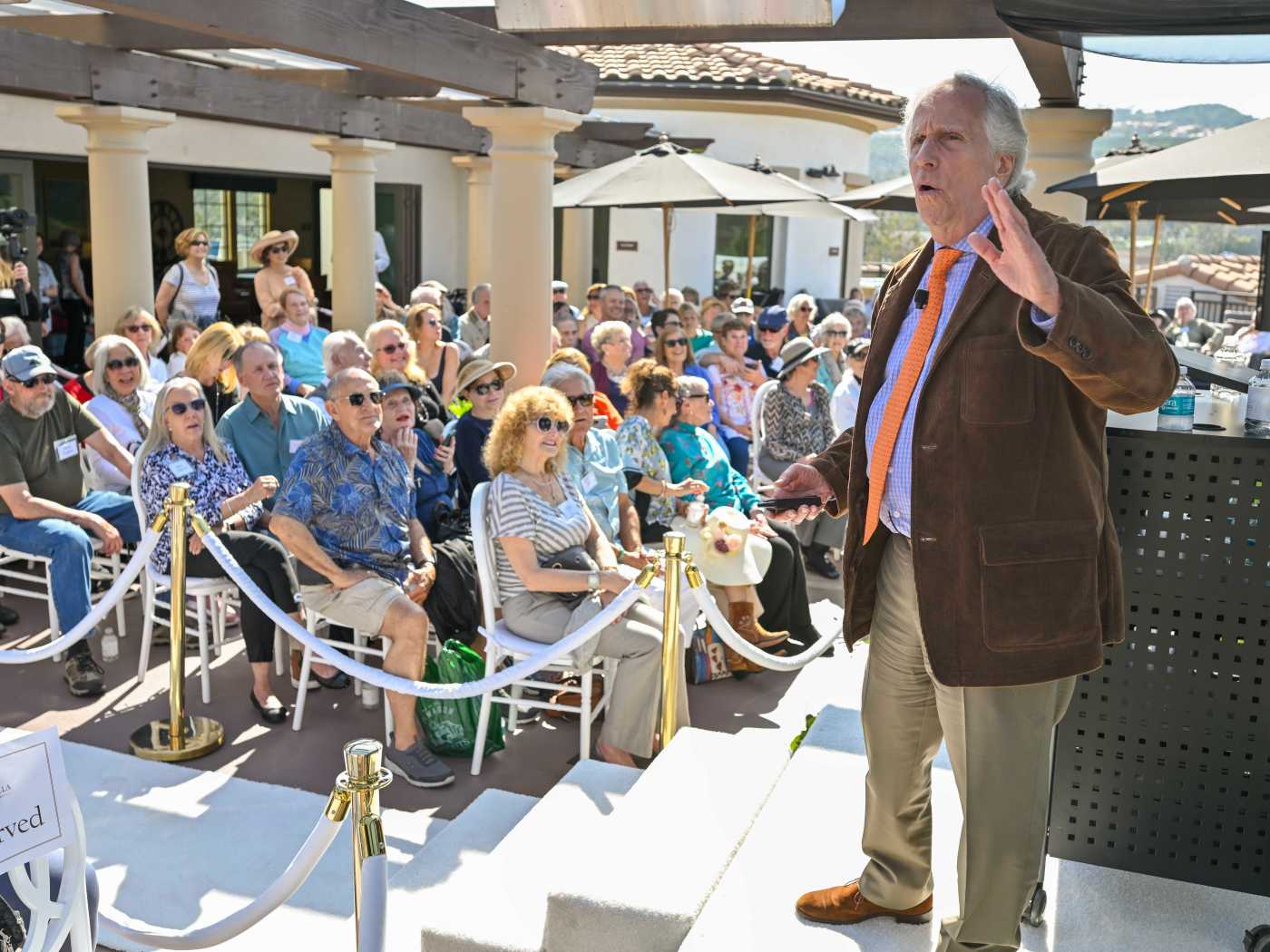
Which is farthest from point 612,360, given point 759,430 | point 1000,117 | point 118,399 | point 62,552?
point 1000,117

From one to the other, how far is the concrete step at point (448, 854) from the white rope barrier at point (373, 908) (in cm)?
69

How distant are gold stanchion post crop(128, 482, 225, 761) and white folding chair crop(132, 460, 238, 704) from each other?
417 mm

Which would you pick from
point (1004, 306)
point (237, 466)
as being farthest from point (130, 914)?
point (1004, 306)

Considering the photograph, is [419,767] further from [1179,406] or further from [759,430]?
[759,430]

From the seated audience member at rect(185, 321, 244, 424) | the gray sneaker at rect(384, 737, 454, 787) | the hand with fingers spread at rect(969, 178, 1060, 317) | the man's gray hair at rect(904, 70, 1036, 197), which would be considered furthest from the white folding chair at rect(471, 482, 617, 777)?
the hand with fingers spread at rect(969, 178, 1060, 317)

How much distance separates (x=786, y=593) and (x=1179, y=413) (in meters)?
3.50

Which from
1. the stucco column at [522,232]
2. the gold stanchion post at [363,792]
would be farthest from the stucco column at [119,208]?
the gold stanchion post at [363,792]

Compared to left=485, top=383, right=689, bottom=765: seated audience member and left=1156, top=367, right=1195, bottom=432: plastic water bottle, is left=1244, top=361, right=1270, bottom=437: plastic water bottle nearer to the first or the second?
left=1156, top=367, right=1195, bottom=432: plastic water bottle

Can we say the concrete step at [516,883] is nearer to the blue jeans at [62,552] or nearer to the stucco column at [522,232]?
the blue jeans at [62,552]

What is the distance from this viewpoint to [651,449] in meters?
6.11

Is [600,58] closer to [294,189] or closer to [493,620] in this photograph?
[294,189]

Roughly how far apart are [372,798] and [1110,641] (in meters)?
1.49

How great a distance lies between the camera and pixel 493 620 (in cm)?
484

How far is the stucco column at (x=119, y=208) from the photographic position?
9.07 m
